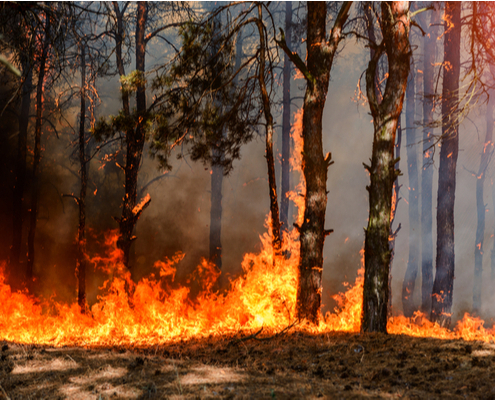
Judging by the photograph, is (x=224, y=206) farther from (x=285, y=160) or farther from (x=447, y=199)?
(x=447, y=199)

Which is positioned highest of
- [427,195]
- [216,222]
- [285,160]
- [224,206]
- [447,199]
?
[285,160]

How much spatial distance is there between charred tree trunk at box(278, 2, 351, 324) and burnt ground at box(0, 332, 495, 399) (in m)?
2.16

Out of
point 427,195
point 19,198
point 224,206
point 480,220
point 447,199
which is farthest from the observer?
point 480,220

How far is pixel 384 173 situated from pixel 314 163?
1.58m

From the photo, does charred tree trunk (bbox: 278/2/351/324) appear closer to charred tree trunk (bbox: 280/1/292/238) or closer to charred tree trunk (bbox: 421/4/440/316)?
charred tree trunk (bbox: 280/1/292/238)

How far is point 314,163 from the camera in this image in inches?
308

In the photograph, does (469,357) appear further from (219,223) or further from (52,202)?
(52,202)

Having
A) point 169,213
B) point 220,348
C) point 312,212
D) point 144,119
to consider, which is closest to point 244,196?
point 169,213

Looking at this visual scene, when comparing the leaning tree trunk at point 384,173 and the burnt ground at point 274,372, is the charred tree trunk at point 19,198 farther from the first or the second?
the leaning tree trunk at point 384,173

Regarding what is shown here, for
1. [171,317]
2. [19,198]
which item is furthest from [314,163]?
[19,198]

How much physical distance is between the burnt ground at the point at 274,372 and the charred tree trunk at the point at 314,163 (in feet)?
7.09

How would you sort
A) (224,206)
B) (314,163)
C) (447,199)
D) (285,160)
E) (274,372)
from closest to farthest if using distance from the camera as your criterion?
1. (274,372)
2. (314,163)
3. (447,199)
4. (285,160)
5. (224,206)

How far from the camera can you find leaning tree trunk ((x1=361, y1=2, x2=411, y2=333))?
6.54m

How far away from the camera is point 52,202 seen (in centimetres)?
1631
